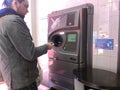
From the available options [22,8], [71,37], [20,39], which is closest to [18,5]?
[22,8]

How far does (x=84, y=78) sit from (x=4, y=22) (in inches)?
33.4

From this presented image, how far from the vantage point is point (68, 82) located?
1708 millimetres

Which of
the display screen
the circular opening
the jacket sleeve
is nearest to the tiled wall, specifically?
the display screen

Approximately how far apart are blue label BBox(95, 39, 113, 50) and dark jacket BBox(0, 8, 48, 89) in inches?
24.5

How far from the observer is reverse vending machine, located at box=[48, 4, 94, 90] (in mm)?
1579

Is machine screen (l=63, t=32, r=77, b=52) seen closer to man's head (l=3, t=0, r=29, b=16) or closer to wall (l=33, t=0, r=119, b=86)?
wall (l=33, t=0, r=119, b=86)

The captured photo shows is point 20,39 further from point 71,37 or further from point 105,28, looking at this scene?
point 105,28

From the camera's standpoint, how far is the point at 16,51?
4.28ft

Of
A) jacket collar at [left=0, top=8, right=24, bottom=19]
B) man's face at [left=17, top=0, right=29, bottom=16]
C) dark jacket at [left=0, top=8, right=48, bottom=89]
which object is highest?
man's face at [left=17, top=0, right=29, bottom=16]

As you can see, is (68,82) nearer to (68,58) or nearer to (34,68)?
(68,58)

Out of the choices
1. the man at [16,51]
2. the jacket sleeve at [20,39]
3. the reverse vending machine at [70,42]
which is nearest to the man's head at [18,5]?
the man at [16,51]

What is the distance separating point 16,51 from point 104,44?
0.89 meters

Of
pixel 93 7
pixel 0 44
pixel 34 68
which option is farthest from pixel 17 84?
pixel 93 7

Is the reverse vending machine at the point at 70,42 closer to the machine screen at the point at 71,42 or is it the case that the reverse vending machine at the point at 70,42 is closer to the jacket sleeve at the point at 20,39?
the machine screen at the point at 71,42
